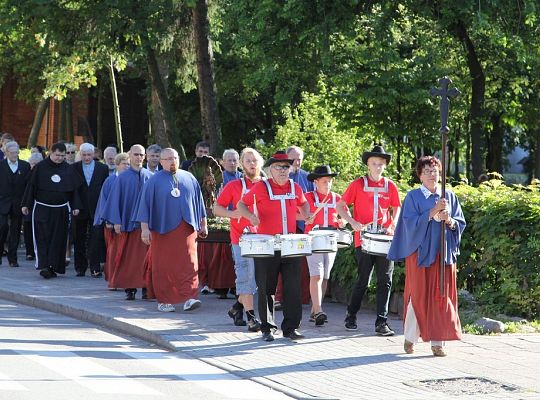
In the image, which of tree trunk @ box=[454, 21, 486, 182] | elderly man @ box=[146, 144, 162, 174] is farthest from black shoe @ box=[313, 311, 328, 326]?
tree trunk @ box=[454, 21, 486, 182]

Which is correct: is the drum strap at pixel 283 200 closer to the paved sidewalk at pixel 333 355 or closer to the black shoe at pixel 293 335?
the black shoe at pixel 293 335

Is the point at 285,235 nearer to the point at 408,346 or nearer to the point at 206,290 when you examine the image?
the point at 408,346

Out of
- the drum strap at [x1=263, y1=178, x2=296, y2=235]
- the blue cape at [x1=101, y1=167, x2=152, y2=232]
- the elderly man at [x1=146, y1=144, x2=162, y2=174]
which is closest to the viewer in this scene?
the drum strap at [x1=263, y1=178, x2=296, y2=235]

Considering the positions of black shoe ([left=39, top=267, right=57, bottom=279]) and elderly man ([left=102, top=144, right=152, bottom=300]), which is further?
black shoe ([left=39, top=267, right=57, bottom=279])

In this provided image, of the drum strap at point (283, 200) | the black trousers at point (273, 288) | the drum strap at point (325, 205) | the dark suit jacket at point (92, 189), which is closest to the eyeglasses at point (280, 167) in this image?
the drum strap at point (283, 200)

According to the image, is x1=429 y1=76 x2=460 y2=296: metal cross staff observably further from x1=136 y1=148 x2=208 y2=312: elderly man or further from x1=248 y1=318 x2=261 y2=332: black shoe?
x1=136 y1=148 x2=208 y2=312: elderly man

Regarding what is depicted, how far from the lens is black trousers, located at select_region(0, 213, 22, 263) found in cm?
2086

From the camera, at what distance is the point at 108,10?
87.9 ft

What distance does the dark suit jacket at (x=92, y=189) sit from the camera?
64.8 feet

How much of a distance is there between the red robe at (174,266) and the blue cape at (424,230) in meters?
3.65

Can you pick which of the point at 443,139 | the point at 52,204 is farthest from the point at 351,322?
the point at 52,204

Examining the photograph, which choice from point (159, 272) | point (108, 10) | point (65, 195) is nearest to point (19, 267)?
point (65, 195)

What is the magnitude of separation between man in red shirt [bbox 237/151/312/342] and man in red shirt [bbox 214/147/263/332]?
360 millimetres

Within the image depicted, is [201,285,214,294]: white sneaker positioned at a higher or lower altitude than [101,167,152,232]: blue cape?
lower
